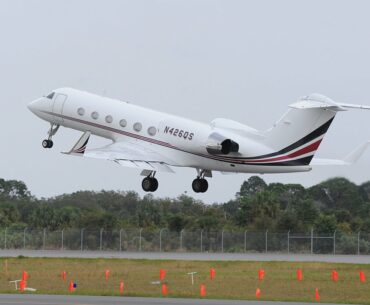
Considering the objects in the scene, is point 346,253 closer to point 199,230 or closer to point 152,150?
point 199,230

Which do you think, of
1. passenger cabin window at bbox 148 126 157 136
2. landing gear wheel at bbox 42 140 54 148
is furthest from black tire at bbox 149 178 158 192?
landing gear wheel at bbox 42 140 54 148

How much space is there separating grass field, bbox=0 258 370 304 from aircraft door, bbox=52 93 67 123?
9393 millimetres

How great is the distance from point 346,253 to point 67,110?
117 ft

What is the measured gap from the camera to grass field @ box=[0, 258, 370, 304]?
202ft

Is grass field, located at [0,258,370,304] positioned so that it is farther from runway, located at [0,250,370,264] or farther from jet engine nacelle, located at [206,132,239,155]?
jet engine nacelle, located at [206,132,239,155]

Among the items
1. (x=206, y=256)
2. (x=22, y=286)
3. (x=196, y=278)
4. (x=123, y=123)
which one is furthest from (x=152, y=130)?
(x=206, y=256)

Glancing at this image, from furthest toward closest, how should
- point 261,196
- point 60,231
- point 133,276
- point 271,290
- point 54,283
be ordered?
point 261,196, point 60,231, point 133,276, point 54,283, point 271,290

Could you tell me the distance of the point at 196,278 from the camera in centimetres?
7200

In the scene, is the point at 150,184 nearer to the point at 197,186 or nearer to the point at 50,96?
the point at 197,186

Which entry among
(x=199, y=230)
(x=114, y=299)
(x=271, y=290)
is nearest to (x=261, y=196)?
(x=199, y=230)

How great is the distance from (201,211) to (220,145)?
208 ft

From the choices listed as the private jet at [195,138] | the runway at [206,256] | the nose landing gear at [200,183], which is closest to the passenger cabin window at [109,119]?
the private jet at [195,138]

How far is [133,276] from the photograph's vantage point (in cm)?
7344

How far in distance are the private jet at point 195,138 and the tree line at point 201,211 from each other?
132 feet
